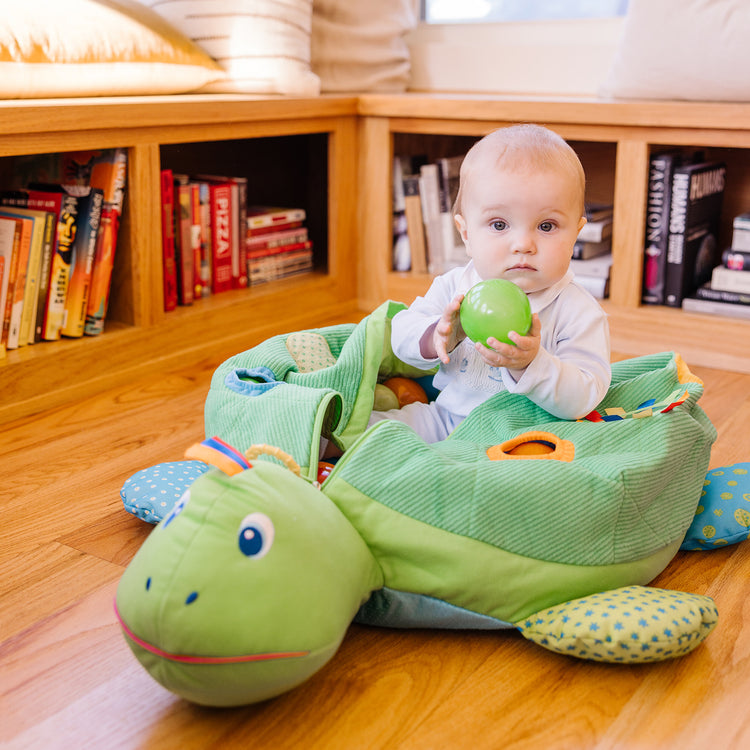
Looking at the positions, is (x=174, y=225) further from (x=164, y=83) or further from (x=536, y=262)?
(x=536, y=262)

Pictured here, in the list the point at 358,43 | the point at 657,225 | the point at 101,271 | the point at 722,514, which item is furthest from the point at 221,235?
the point at 722,514

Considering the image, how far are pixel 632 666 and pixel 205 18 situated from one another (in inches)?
62.5

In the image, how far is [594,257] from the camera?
197 cm

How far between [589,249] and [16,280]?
43.8 inches

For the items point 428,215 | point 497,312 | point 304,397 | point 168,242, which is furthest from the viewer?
point 428,215

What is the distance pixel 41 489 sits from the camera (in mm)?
1226

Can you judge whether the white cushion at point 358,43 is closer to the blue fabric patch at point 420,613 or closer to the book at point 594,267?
the book at point 594,267

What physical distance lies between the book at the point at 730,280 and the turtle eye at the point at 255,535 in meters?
1.33

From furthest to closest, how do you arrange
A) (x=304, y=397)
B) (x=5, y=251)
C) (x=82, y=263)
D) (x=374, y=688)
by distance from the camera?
(x=82, y=263)
(x=5, y=251)
(x=304, y=397)
(x=374, y=688)

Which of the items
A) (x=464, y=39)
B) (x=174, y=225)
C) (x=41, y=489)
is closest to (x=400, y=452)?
(x=41, y=489)

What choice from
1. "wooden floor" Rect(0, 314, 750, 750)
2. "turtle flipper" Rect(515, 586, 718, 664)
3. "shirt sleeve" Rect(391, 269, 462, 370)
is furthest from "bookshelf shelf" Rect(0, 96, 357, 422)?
"turtle flipper" Rect(515, 586, 718, 664)

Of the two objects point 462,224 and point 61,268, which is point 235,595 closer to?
point 462,224

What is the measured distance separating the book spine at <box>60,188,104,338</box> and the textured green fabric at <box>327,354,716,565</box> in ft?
2.77

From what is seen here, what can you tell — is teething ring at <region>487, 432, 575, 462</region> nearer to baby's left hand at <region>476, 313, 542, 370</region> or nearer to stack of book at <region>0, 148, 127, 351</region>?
baby's left hand at <region>476, 313, 542, 370</region>
